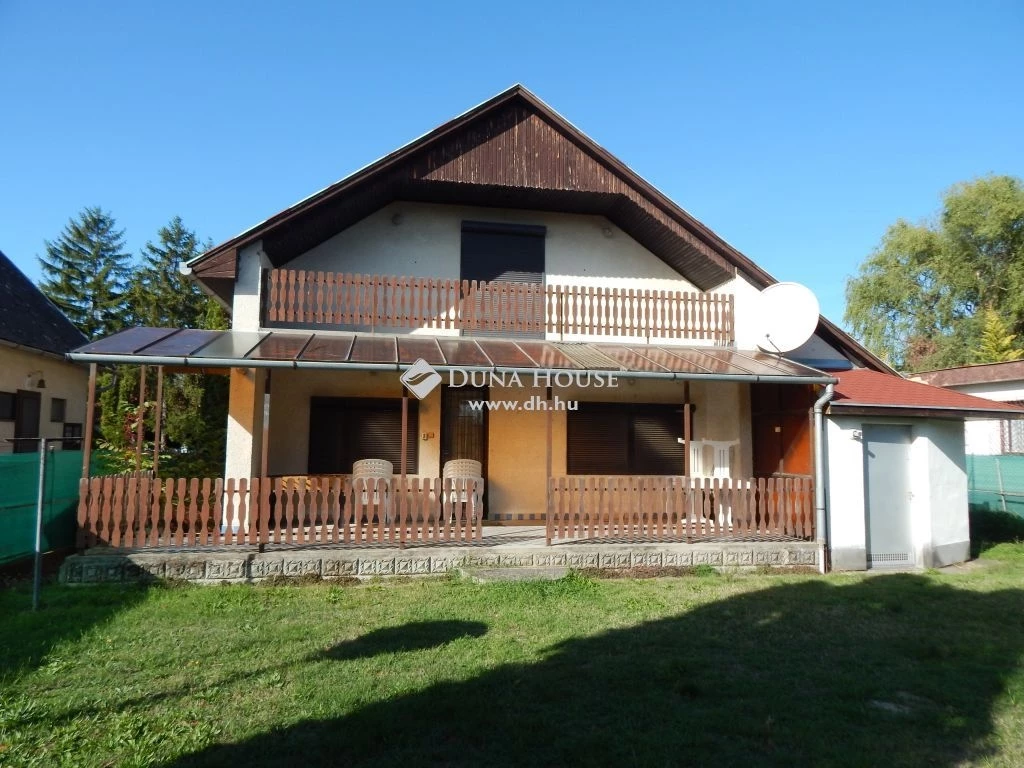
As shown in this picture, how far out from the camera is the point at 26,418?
13781mm

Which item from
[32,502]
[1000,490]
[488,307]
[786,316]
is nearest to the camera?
[32,502]

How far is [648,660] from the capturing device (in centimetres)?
528

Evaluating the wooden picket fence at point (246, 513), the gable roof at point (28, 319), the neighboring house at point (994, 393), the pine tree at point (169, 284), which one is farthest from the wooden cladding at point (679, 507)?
the pine tree at point (169, 284)

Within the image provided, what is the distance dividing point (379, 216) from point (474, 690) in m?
9.04

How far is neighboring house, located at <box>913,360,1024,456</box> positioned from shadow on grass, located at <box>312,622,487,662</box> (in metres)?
16.2

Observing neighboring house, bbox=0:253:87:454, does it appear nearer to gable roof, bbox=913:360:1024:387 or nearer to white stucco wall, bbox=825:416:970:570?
white stucco wall, bbox=825:416:970:570

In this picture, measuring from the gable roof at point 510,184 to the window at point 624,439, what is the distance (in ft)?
9.83

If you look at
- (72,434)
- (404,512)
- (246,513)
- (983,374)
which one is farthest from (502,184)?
(983,374)

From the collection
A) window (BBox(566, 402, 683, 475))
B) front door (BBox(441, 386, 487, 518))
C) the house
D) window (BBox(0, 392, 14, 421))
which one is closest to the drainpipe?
the house

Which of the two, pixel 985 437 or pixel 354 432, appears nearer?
pixel 354 432

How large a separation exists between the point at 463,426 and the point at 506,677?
6.83m

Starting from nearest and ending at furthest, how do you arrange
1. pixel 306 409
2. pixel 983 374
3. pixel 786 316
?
pixel 786 316
pixel 306 409
pixel 983 374

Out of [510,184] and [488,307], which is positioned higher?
[510,184]

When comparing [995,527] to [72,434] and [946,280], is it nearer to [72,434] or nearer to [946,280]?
[72,434]
